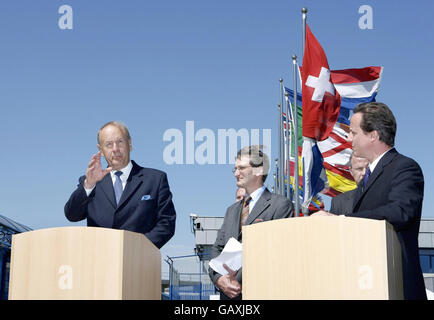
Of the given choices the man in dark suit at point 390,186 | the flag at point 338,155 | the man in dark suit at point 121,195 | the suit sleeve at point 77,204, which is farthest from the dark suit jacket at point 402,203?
the flag at point 338,155

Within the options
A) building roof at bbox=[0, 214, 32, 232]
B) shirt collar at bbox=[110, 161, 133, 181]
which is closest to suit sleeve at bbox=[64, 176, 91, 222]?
shirt collar at bbox=[110, 161, 133, 181]

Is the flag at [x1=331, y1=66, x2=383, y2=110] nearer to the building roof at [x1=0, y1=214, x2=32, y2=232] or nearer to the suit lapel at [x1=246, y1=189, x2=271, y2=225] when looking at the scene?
the suit lapel at [x1=246, y1=189, x2=271, y2=225]

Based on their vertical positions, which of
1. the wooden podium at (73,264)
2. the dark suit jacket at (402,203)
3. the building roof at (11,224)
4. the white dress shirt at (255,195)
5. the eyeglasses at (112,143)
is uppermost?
the building roof at (11,224)

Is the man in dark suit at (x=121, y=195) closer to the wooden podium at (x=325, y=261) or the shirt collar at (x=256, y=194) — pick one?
the shirt collar at (x=256, y=194)

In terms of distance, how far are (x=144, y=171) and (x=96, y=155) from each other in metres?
0.48

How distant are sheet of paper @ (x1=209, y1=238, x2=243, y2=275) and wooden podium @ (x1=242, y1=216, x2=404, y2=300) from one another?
3.66 feet

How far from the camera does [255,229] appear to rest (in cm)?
315

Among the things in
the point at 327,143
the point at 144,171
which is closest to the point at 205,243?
the point at 327,143

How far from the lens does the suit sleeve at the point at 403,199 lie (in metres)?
3.37

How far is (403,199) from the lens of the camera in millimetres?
3479

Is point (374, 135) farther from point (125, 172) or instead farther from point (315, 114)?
point (315, 114)

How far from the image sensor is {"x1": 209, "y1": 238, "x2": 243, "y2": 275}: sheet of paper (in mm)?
4227

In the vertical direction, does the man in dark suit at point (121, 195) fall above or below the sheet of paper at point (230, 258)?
above
